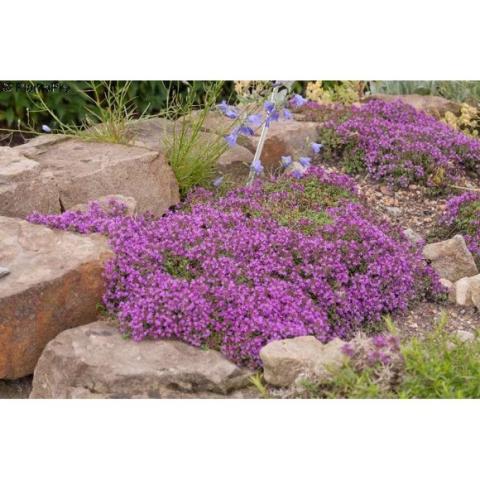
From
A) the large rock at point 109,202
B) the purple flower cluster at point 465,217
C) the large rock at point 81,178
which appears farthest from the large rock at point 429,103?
the large rock at point 109,202

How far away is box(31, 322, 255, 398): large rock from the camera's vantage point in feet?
12.4

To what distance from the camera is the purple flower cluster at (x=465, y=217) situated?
5184mm

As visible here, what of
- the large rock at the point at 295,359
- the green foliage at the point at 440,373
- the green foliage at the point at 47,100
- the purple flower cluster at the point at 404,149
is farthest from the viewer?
the green foliage at the point at 47,100

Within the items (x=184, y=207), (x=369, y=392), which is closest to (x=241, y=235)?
(x=184, y=207)

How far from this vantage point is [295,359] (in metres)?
3.70

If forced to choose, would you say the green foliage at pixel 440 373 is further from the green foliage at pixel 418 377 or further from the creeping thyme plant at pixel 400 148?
the creeping thyme plant at pixel 400 148

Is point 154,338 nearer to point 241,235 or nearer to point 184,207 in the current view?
point 241,235

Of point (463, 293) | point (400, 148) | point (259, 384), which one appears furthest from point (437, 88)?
point (259, 384)

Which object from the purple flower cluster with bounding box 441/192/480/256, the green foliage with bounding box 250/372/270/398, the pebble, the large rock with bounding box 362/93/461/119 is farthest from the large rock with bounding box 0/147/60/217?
the large rock with bounding box 362/93/461/119

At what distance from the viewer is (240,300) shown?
403 cm

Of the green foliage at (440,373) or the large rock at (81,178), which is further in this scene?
the large rock at (81,178)

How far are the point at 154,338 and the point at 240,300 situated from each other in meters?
0.45

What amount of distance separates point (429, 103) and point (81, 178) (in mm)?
3722

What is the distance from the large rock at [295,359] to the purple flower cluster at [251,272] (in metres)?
0.15
